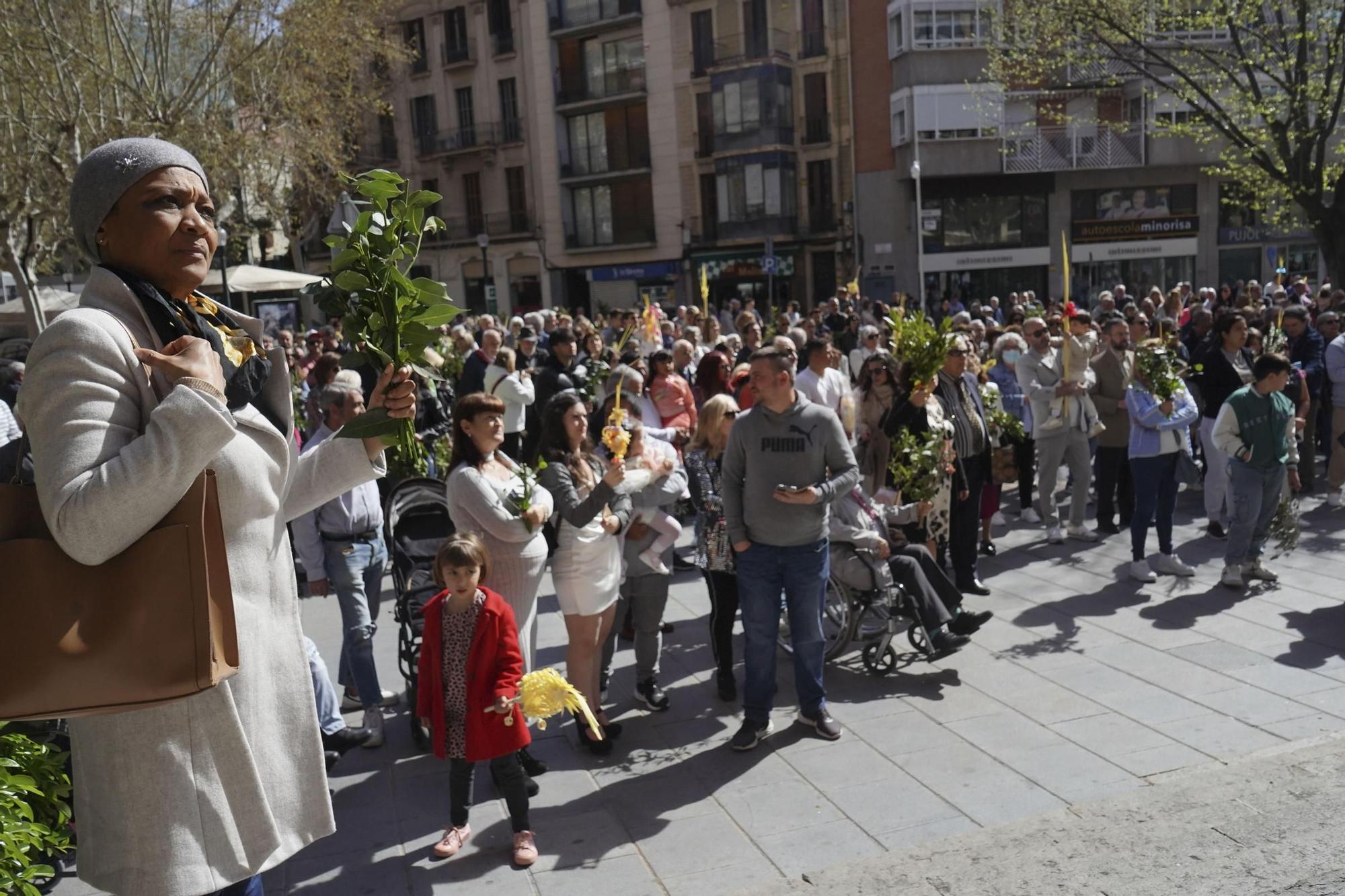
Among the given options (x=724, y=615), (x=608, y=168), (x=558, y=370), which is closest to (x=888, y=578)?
(x=724, y=615)

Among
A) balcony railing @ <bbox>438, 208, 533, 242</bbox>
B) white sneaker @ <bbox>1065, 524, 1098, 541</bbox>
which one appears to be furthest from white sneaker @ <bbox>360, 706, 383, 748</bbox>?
balcony railing @ <bbox>438, 208, 533, 242</bbox>

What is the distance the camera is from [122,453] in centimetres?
174

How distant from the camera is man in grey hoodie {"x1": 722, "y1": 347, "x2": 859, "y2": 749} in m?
5.59

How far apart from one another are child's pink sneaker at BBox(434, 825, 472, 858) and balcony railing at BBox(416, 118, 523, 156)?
4123cm

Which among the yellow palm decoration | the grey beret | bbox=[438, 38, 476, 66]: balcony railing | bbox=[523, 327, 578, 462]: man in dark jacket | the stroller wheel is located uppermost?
bbox=[438, 38, 476, 66]: balcony railing

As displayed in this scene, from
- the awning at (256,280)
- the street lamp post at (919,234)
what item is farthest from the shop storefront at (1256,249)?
the awning at (256,280)

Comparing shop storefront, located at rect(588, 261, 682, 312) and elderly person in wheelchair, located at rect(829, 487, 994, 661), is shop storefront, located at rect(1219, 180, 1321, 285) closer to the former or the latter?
shop storefront, located at rect(588, 261, 682, 312)

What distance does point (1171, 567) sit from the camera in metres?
8.22

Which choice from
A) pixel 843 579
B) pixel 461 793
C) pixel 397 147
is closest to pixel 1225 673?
pixel 843 579

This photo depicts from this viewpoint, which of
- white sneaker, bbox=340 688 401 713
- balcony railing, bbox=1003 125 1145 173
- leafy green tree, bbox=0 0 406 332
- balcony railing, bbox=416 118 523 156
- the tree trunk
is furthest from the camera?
balcony railing, bbox=416 118 523 156

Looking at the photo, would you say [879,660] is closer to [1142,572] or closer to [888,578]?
[888,578]

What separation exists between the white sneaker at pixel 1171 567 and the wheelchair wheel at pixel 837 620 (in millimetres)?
3141

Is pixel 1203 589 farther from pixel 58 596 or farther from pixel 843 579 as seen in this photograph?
pixel 58 596

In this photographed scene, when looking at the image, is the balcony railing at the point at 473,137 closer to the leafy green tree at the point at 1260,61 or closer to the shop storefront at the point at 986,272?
the shop storefront at the point at 986,272
